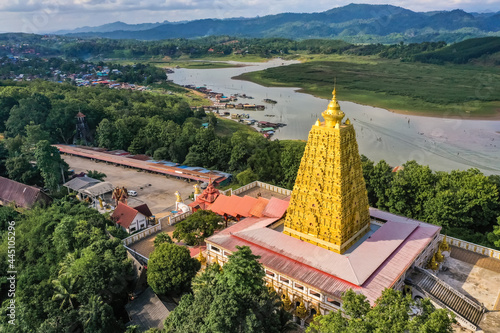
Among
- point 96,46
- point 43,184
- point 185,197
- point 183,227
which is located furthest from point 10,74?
point 183,227

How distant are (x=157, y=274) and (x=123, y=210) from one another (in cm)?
1131

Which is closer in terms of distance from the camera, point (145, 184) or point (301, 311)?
point (301, 311)

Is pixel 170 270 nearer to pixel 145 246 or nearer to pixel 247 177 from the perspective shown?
pixel 145 246

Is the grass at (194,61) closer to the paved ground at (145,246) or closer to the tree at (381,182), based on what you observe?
the tree at (381,182)

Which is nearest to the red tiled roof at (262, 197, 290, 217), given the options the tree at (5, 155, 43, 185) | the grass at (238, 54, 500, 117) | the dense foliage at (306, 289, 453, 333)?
the dense foliage at (306, 289, 453, 333)

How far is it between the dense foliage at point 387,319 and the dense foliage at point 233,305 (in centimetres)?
211

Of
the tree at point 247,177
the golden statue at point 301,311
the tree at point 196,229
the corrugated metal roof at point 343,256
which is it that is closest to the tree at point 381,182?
the corrugated metal roof at point 343,256

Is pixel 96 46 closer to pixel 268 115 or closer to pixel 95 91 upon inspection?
pixel 95 91

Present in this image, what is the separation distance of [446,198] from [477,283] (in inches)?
274

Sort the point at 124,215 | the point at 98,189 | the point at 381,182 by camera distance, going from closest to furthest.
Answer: the point at 124,215 → the point at 381,182 → the point at 98,189

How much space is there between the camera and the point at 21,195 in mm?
31859

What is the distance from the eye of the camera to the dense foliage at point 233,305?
1401cm

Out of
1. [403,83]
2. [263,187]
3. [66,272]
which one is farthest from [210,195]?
[403,83]

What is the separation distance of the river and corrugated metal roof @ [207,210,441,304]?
82.8 ft
